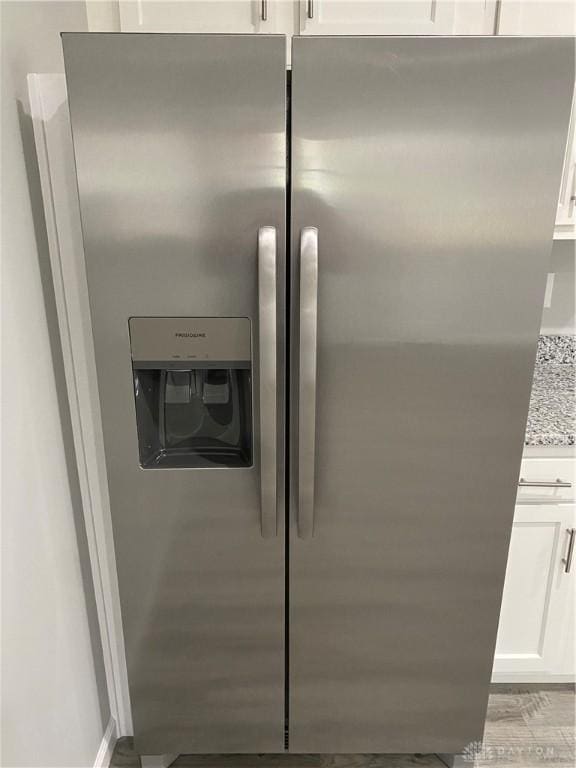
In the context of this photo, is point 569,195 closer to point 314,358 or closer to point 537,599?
point 314,358

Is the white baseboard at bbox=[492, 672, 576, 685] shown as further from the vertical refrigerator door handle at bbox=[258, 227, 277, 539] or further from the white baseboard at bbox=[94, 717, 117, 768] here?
the white baseboard at bbox=[94, 717, 117, 768]

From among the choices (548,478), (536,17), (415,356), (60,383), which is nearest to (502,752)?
(548,478)

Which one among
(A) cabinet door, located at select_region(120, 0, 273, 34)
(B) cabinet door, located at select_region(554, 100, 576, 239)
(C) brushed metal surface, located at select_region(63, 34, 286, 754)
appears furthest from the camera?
(B) cabinet door, located at select_region(554, 100, 576, 239)

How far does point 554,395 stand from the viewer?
1.88 m

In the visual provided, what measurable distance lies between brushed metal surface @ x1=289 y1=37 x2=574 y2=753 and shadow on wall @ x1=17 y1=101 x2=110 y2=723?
0.56 meters

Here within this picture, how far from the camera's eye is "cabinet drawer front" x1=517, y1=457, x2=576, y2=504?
1.58 metres

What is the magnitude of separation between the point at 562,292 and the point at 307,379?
140 centimetres

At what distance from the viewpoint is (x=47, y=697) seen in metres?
1.30

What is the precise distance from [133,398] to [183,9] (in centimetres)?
107

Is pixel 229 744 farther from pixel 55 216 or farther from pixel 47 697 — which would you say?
pixel 55 216

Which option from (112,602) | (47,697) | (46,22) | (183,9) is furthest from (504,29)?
(47,697)

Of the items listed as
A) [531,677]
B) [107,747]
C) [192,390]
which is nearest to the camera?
[192,390]

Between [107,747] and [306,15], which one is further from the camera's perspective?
[107,747]

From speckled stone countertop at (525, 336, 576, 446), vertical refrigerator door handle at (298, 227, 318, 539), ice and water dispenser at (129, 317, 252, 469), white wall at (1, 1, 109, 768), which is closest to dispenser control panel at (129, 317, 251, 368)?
ice and water dispenser at (129, 317, 252, 469)
